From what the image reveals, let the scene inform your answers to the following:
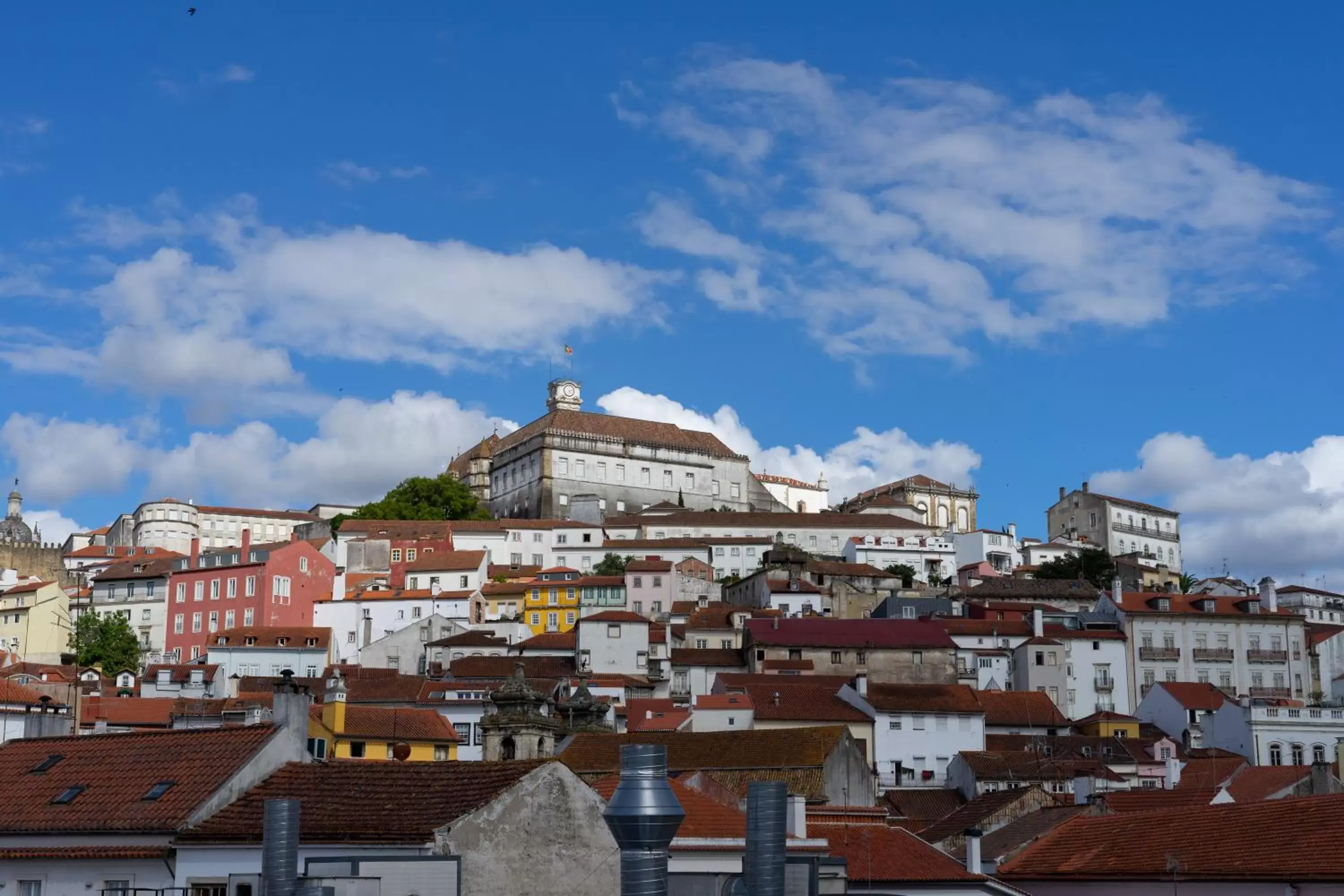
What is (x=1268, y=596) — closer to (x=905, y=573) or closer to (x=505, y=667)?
(x=905, y=573)

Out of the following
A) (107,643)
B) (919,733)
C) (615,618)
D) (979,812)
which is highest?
(615,618)

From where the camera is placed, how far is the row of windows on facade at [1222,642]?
277 ft

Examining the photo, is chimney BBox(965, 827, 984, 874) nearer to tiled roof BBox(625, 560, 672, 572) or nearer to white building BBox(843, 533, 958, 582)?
tiled roof BBox(625, 560, 672, 572)

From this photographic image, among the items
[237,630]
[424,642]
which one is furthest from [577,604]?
[237,630]

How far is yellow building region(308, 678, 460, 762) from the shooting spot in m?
51.6

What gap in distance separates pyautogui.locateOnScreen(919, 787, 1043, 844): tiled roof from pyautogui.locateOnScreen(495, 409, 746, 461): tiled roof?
326ft

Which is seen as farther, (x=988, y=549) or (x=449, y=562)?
(x=988, y=549)

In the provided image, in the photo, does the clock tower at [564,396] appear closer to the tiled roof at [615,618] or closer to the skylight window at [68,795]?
the tiled roof at [615,618]

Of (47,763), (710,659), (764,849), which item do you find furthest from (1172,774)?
(764,849)

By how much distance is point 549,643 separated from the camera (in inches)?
3371

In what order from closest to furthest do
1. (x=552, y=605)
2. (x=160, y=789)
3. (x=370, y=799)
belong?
(x=370, y=799) < (x=160, y=789) < (x=552, y=605)

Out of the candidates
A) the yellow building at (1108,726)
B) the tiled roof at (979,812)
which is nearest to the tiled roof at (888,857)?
the tiled roof at (979,812)

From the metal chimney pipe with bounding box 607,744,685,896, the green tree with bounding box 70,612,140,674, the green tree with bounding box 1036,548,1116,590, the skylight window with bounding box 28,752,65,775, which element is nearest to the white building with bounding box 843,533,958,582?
the green tree with bounding box 1036,548,1116,590

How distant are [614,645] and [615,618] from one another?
1.56m
